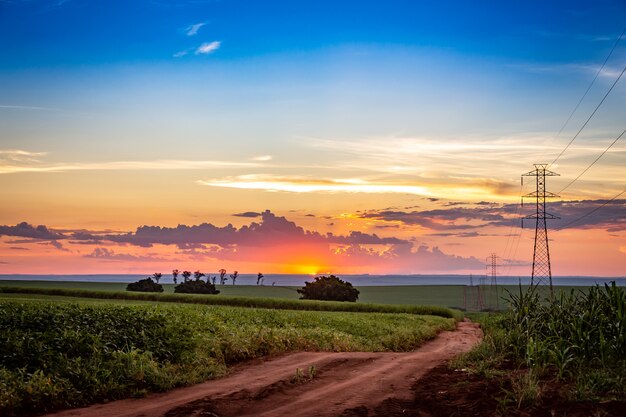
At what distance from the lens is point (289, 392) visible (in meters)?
12.9

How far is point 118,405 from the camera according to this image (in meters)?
12.2

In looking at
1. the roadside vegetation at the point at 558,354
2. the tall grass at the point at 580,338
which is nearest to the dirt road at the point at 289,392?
the roadside vegetation at the point at 558,354

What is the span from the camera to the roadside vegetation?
34.4 feet

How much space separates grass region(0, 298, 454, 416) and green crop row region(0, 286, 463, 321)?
3677 cm

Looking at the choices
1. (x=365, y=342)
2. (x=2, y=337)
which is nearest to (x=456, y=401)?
(x=2, y=337)

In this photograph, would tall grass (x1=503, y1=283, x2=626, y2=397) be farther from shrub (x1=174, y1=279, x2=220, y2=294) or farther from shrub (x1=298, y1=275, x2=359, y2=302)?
shrub (x1=174, y1=279, x2=220, y2=294)

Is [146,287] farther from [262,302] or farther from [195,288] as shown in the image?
[262,302]

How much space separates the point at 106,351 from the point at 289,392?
467 cm

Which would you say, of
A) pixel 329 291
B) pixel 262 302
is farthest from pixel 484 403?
pixel 329 291

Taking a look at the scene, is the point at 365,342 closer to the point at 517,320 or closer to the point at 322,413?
the point at 517,320

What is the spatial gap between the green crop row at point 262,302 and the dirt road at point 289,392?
41.6 metres

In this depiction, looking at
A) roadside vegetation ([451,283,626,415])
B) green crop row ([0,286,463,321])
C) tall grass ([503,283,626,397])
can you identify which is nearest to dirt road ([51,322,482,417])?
roadside vegetation ([451,283,626,415])

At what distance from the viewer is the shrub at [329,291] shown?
78812mm

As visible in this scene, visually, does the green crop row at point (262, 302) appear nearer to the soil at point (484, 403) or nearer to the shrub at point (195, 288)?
the shrub at point (195, 288)
